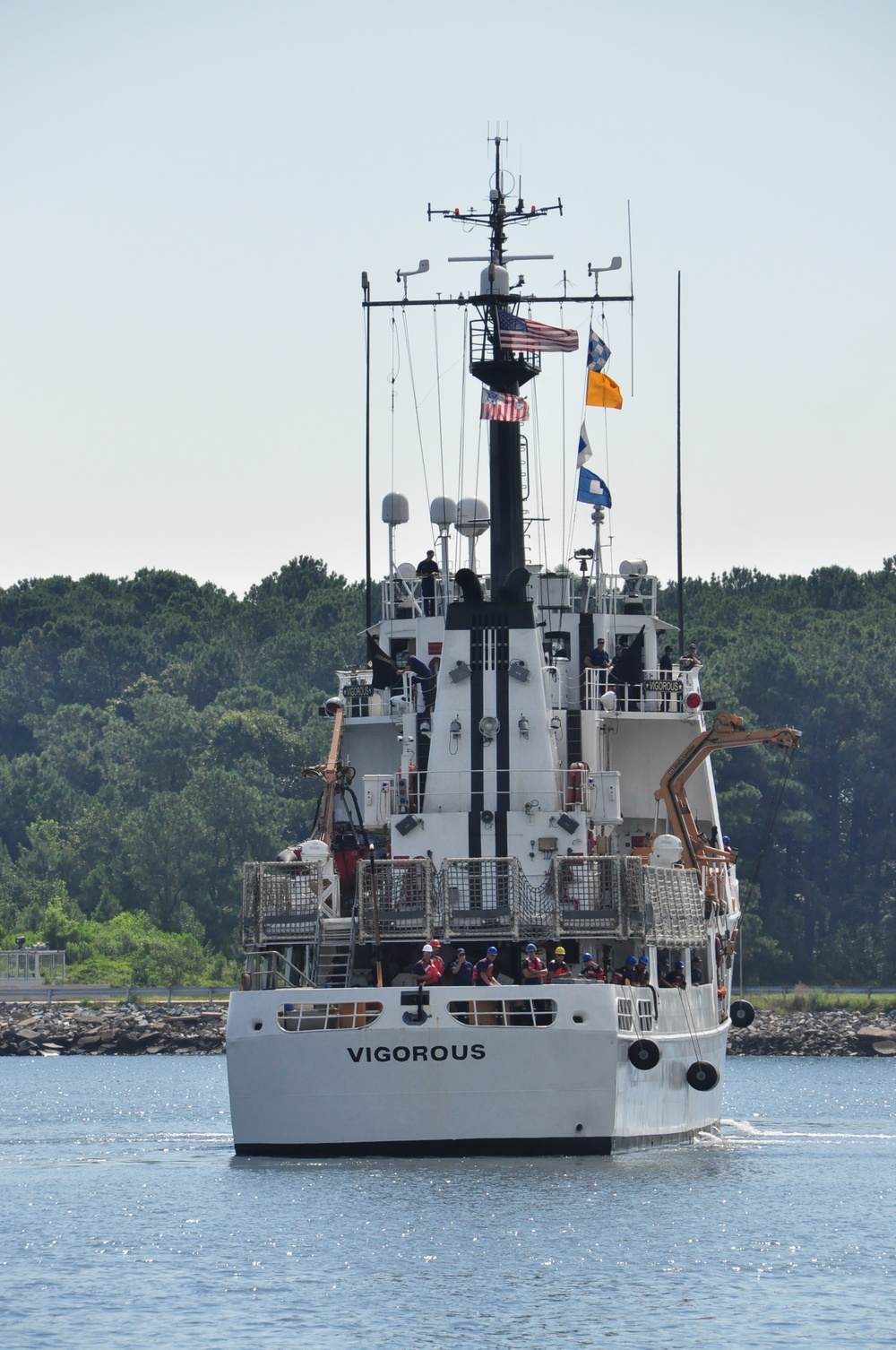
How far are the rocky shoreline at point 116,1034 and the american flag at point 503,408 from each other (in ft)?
153

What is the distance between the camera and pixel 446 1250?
3053 cm

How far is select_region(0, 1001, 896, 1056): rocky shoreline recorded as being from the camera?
85.8m

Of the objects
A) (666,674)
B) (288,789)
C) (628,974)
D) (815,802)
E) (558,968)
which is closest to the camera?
(558,968)

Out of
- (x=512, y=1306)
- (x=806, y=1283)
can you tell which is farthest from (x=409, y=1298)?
(x=806, y=1283)

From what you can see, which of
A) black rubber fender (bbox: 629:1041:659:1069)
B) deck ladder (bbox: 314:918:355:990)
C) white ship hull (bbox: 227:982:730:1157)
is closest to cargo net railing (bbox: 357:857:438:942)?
deck ladder (bbox: 314:918:355:990)

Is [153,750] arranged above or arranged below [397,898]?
above

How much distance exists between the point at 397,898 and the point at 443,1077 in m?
4.09

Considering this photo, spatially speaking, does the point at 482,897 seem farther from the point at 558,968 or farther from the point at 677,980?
the point at 677,980

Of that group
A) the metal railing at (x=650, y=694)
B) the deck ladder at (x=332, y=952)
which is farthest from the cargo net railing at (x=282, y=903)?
the metal railing at (x=650, y=694)

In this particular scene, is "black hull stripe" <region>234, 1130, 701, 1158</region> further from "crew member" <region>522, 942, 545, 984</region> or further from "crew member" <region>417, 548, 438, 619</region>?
"crew member" <region>417, 548, 438, 619</region>

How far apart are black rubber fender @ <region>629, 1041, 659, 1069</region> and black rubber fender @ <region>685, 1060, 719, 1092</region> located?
388 centimetres

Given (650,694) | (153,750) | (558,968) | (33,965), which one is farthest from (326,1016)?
(153,750)

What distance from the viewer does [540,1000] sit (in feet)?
121

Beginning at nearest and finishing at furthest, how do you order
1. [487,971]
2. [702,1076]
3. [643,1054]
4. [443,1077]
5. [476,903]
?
[443,1077] < [487,971] < [643,1054] < [476,903] < [702,1076]
